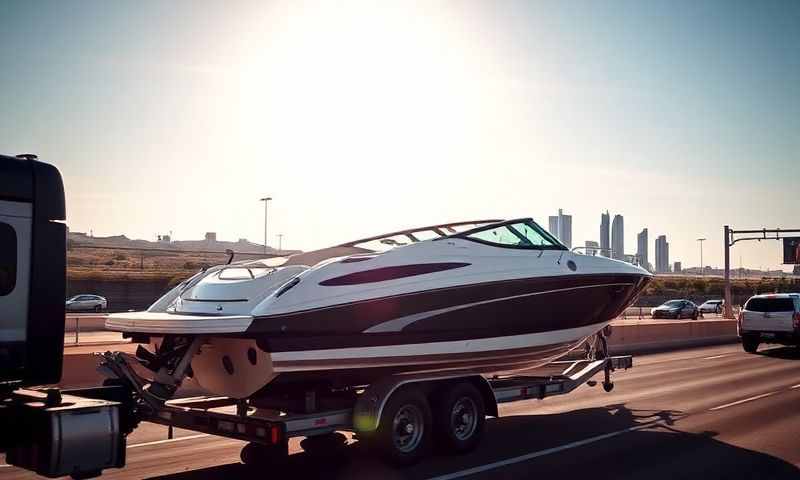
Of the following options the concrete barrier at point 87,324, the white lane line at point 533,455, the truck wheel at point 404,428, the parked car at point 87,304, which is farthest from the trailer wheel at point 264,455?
the parked car at point 87,304

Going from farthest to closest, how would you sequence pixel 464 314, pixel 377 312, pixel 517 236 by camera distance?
pixel 517 236 < pixel 464 314 < pixel 377 312

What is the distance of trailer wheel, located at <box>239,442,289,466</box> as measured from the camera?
30.3 feet

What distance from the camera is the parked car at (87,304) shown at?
51.1m

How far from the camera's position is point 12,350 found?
6.20 m

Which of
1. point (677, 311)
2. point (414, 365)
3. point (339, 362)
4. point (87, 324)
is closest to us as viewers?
point (339, 362)

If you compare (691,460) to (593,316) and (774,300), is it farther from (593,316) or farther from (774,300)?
(774,300)

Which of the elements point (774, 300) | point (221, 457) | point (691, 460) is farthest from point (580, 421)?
point (774, 300)

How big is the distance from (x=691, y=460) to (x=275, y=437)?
514 cm

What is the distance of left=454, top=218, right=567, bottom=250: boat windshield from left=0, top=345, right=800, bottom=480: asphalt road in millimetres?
2688

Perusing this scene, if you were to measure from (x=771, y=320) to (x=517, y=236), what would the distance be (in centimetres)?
1792

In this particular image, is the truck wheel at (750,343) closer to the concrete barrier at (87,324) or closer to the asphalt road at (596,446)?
the asphalt road at (596,446)

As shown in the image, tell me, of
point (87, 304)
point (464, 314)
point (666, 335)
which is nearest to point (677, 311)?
point (666, 335)

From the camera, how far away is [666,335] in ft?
104

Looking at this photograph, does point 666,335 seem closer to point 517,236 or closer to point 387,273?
point 517,236
